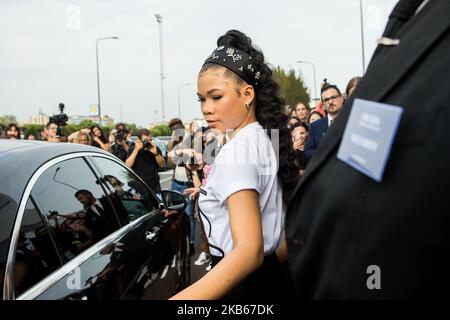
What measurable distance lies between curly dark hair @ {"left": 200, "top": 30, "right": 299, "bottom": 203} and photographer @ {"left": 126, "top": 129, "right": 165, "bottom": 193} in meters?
5.53

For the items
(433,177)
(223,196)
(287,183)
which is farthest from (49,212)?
(433,177)

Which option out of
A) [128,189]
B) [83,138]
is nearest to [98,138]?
[83,138]

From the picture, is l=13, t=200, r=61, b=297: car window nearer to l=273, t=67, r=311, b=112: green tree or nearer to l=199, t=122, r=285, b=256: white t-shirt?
l=199, t=122, r=285, b=256: white t-shirt

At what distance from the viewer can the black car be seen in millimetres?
1497

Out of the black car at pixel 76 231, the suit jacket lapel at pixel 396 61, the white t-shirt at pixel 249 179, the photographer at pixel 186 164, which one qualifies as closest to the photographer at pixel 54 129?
the photographer at pixel 186 164

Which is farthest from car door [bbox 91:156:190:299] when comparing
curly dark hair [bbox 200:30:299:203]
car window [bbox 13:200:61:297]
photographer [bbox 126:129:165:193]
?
photographer [bbox 126:129:165:193]

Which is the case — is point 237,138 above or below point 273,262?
above

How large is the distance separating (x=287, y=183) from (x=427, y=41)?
1.04 meters

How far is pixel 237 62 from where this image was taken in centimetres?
164

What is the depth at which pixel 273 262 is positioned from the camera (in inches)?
63.6

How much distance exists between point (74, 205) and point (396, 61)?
69.2 inches

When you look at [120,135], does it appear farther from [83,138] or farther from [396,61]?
[396,61]
